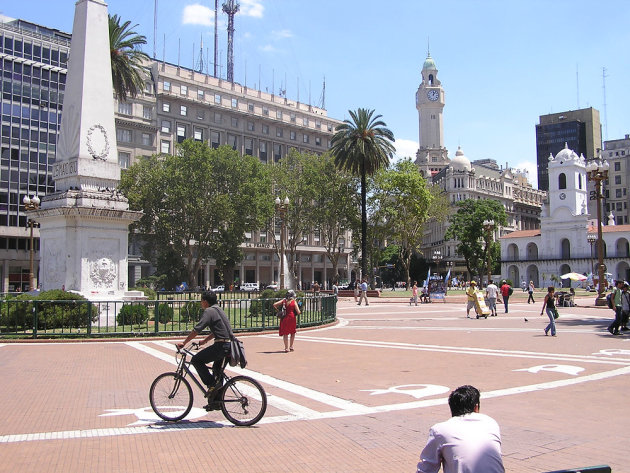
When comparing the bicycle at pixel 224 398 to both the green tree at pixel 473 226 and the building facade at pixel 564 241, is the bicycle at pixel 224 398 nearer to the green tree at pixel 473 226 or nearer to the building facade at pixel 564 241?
the green tree at pixel 473 226

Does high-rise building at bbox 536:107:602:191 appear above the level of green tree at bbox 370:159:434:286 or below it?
above

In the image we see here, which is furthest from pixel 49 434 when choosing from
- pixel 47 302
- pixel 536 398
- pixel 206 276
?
pixel 206 276

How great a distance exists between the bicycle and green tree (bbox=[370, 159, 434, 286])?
200 ft

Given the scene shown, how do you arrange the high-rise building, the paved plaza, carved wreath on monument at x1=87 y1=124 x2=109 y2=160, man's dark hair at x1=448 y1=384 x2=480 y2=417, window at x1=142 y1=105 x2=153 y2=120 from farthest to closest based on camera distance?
1. the high-rise building
2. window at x1=142 y1=105 x2=153 y2=120
3. carved wreath on monument at x1=87 y1=124 x2=109 y2=160
4. the paved plaza
5. man's dark hair at x1=448 y1=384 x2=480 y2=417

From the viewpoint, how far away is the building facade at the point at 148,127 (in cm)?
5803

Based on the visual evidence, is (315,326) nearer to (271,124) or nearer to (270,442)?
(270,442)

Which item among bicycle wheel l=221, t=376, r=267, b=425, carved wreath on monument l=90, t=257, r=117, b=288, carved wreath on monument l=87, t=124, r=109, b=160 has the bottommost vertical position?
bicycle wheel l=221, t=376, r=267, b=425

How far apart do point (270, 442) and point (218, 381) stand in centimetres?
113

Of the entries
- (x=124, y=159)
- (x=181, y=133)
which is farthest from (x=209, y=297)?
(x=181, y=133)

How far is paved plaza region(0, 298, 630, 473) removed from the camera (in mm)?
Result: 6137

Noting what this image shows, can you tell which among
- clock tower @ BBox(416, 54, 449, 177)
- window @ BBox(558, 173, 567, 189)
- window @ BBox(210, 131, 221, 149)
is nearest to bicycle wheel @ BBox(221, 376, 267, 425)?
window @ BBox(210, 131, 221, 149)

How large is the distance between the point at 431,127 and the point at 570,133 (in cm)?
3482

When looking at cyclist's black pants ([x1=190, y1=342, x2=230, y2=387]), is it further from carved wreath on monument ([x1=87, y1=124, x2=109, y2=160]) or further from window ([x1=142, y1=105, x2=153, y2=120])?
window ([x1=142, y1=105, x2=153, y2=120])

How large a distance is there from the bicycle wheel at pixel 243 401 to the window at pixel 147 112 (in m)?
66.2
